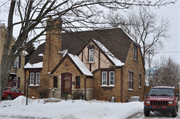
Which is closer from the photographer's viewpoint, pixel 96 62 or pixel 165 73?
pixel 96 62

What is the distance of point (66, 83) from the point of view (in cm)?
2341

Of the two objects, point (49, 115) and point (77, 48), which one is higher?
point (77, 48)

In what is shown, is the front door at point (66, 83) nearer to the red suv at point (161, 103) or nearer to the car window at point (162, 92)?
the car window at point (162, 92)

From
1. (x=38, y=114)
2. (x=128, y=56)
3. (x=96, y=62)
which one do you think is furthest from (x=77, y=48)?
(x=38, y=114)

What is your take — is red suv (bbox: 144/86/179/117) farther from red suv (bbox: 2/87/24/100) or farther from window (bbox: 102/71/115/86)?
red suv (bbox: 2/87/24/100)

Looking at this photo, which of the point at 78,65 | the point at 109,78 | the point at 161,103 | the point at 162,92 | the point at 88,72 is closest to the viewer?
the point at 161,103

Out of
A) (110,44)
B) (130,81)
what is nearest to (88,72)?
(110,44)

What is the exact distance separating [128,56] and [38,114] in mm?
14002

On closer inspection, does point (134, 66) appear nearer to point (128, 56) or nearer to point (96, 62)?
point (128, 56)

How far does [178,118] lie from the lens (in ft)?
42.9

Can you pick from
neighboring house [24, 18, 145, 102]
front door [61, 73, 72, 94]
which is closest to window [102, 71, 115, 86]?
neighboring house [24, 18, 145, 102]

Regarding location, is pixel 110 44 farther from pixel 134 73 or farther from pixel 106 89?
pixel 106 89

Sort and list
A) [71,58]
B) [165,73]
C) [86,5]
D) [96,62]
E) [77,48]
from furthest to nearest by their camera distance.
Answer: [165,73] → [77,48] → [96,62] → [71,58] → [86,5]

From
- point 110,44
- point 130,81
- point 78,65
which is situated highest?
point 110,44
